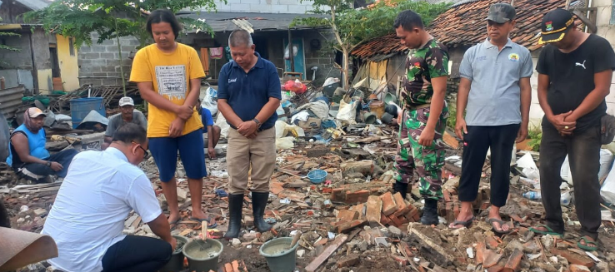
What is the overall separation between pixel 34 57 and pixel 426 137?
21.9 meters

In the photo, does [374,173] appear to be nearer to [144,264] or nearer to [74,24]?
[144,264]

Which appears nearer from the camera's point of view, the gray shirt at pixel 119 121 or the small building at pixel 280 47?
the gray shirt at pixel 119 121

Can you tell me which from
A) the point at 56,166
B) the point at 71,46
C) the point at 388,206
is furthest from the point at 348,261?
the point at 71,46

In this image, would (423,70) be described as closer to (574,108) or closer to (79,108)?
(574,108)

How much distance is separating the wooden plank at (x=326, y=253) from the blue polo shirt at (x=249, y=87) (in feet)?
4.44

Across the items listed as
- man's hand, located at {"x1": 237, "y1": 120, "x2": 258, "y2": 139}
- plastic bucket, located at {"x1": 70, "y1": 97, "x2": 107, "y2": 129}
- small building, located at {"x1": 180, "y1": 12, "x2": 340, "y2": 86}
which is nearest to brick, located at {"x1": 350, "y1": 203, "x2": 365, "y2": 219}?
man's hand, located at {"x1": 237, "y1": 120, "x2": 258, "y2": 139}

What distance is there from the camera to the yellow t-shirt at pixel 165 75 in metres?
4.46

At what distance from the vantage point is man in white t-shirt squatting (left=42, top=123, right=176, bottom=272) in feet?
10.3

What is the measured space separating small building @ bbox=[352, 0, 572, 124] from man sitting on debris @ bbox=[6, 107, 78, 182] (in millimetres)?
9311

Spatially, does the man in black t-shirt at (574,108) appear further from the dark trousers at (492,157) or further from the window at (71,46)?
the window at (71,46)

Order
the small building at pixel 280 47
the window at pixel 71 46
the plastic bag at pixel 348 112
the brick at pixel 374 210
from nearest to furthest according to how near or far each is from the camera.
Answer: the brick at pixel 374 210, the plastic bag at pixel 348 112, the small building at pixel 280 47, the window at pixel 71 46

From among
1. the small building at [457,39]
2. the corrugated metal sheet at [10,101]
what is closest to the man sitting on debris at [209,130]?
the small building at [457,39]

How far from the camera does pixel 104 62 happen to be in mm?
18969

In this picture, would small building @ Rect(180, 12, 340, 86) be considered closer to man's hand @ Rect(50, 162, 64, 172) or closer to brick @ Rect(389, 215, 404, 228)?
man's hand @ Rect(50, 162, 64, 172)
